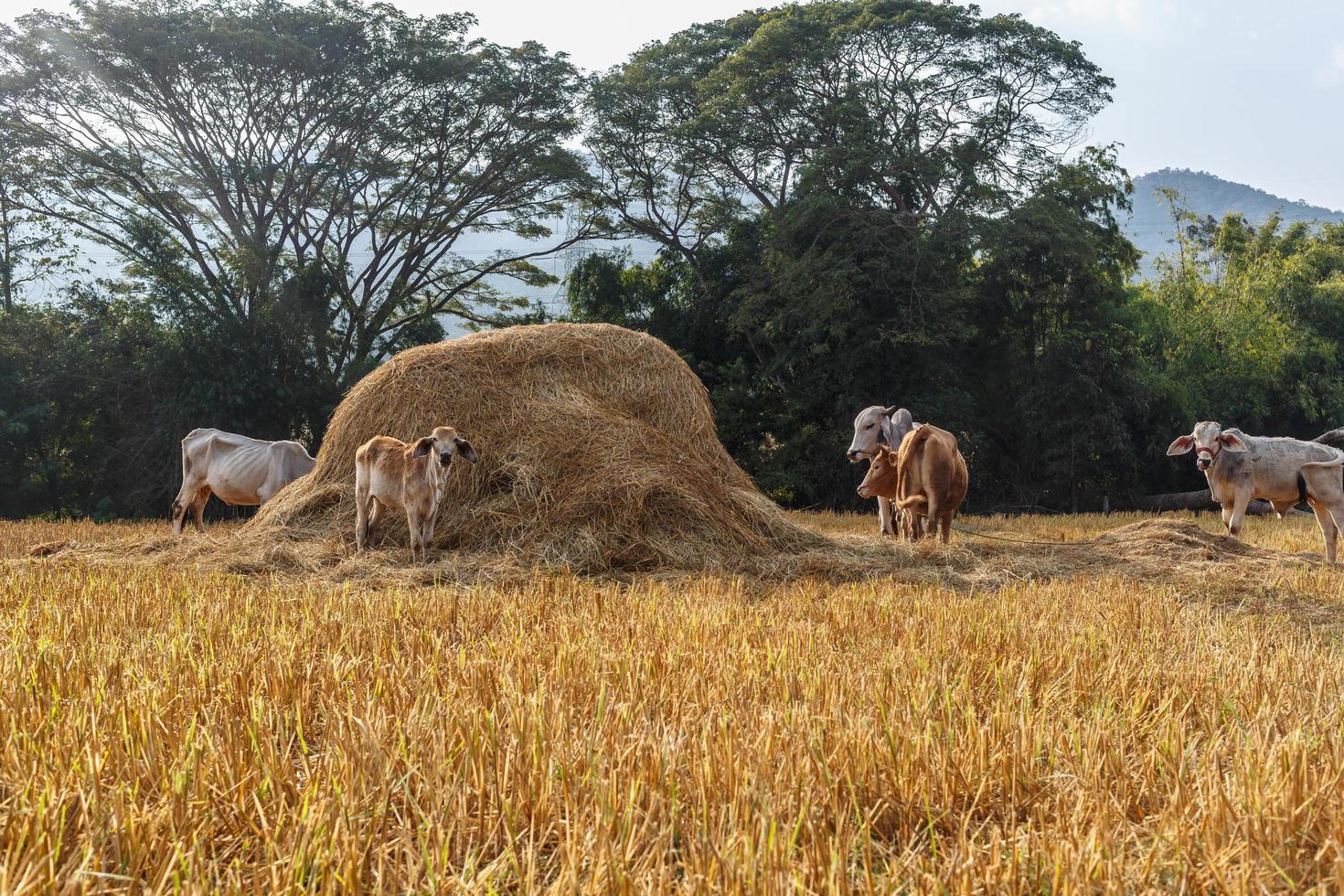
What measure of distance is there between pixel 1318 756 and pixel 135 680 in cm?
343

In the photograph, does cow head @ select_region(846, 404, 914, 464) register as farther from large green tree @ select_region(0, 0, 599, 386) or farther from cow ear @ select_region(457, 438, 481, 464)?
large green tree @ select_region(0, 0, 599, 386)

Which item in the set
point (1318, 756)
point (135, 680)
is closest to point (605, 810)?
point (1318, 756)

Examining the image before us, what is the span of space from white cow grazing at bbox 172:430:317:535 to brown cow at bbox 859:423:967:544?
22.3 ft

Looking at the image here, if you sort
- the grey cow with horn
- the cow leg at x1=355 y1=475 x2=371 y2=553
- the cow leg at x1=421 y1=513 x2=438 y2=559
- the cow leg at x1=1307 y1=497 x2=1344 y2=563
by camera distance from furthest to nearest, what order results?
the grey cow with horn < the cow leg at x1=1307 y1=497 x2=1344 y2=563 < the cow leg at x1=355 y1=475 x2=371 y2=553 < the cow leg at x1=421 y1=513 x2=438 y2=559

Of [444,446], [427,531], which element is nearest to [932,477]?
[444,446]

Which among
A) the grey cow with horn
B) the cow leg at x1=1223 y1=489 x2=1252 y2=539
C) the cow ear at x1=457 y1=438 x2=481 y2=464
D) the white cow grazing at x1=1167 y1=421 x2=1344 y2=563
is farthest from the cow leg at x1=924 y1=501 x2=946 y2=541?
the cow ear at x1=457 y1=438 x2=481 y2=464

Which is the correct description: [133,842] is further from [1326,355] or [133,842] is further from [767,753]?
[1326,355]

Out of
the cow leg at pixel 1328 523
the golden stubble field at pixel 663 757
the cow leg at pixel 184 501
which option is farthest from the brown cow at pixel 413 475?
the cow leg at pixel 1328 523

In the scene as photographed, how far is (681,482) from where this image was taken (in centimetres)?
830

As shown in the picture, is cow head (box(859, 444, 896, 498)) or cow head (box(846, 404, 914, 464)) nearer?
cow head (box(859, 444, 896, 498))

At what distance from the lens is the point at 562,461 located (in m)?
8.34

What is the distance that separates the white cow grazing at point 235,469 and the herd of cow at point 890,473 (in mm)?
14

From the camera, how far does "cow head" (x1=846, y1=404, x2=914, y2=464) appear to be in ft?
35.1

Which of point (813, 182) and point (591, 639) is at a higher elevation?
point (813, 182)
